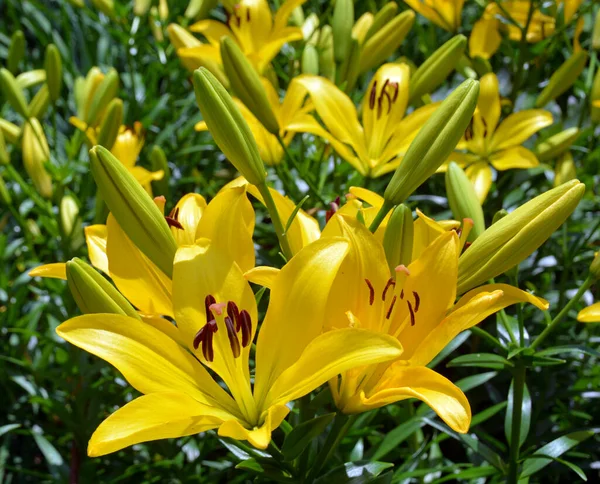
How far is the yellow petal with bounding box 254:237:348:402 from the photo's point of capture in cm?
62

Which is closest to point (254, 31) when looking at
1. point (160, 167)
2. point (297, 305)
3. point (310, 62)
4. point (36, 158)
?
point (310, 62)

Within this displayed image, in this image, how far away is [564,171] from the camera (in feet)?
4.11

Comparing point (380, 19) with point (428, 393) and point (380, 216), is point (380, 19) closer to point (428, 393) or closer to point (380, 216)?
point (380, 216)

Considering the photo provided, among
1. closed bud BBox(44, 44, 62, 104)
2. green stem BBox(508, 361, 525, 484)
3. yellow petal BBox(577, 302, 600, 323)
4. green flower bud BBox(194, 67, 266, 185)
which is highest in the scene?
closed bud BBox(44, 44, 62, 104)

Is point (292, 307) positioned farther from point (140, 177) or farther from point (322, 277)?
point (140, 177)

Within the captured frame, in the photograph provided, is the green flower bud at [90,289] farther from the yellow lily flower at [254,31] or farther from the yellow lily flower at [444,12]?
the yellow lily flower at [444,12]

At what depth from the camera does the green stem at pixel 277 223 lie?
2.33 ft

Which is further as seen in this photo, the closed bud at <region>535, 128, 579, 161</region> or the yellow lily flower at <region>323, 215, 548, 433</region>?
the closed bud at <region>535, 128, 579, 161</region>

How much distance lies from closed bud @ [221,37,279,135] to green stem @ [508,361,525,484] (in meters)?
0.44

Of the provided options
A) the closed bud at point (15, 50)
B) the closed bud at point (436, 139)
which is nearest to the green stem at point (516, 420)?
the closed bud at point (436, 139)

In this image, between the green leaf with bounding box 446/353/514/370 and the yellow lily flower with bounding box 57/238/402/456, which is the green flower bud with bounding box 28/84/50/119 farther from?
the green leaf with bounding box 446/353/514/370

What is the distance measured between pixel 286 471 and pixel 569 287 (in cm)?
82

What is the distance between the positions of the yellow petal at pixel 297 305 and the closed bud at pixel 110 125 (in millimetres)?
519

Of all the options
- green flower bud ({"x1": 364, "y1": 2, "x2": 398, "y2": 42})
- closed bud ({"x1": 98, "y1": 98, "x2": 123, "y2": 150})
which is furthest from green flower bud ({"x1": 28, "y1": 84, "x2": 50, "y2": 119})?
green flower bud ({"x1": 364, "y1": 2, "x2": 398, "y2": 42})
